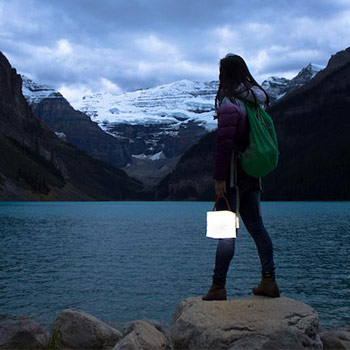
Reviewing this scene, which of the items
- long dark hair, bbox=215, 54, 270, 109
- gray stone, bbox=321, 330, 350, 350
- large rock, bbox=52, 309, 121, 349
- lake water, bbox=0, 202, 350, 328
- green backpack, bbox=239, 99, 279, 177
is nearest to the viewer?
green backpack, bbox=239, 99, 279, 177

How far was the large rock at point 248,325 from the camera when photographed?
8.69m

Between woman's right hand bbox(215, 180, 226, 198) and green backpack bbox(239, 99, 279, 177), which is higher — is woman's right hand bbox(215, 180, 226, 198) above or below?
below

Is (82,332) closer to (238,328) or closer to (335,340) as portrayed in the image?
(238,328)

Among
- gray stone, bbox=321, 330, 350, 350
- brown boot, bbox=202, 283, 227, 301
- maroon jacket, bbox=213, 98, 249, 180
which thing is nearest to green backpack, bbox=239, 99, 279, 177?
maroon jacket, bbox=213, 98, 249, 180

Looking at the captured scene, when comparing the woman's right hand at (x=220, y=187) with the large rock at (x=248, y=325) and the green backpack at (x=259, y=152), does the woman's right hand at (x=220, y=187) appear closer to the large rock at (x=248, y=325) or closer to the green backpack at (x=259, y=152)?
the green backpack at (x=259, y=152)

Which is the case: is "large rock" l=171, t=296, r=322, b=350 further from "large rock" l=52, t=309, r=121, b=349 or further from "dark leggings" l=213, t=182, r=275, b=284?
"large rock" l=52, t=309, r=121, b=349

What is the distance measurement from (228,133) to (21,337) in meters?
7.60

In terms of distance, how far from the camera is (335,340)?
12.0 metres

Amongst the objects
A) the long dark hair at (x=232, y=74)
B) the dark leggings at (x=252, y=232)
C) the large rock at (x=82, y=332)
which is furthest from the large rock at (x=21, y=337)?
the long dark hair at (x=232, y=74)

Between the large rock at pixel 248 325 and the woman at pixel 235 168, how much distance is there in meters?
0.44

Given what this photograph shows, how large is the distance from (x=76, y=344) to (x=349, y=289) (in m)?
17.4

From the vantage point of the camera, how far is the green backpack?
8898 mm

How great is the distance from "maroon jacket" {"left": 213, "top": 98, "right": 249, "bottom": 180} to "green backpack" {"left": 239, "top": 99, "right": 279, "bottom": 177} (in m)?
0.17

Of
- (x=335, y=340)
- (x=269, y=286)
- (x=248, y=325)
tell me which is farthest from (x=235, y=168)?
(x=335, y=340)
